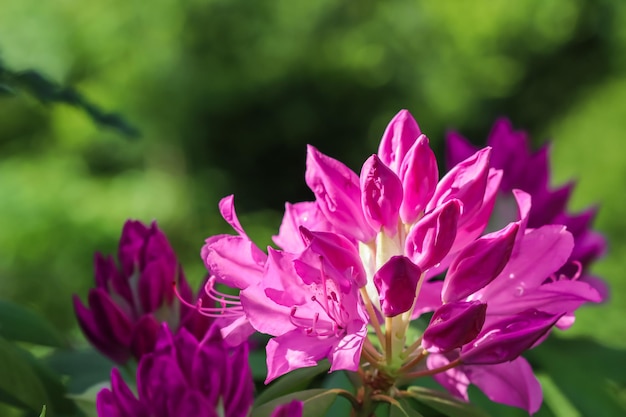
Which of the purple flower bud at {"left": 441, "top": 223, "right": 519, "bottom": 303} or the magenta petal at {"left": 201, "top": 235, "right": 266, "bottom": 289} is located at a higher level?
the magenta petal at {"left": 201, "top": 235, "right": 266, "bottom": 289}

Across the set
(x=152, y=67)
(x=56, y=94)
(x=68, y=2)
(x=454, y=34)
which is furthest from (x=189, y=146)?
(x=56, y=94)

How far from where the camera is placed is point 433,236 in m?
0.36

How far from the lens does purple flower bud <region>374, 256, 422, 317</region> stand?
0.35 m

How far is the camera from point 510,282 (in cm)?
39

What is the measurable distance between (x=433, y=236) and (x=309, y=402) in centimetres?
9

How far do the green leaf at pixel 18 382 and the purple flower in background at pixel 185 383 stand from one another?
0.30 ft

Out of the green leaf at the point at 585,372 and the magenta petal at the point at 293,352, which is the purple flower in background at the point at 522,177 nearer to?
the green leaf at the point at 585,372

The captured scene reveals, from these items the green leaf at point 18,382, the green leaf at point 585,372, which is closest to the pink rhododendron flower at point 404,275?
the green leaf at point 18,382

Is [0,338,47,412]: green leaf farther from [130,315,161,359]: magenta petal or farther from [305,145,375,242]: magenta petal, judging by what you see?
[305,145,375,242]: magenta petal

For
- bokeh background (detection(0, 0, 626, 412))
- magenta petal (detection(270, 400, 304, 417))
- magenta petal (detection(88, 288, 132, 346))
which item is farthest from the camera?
bokeh background (detection(0, 0, 626, 412))

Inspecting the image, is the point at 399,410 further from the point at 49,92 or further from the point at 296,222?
the point at 49,92

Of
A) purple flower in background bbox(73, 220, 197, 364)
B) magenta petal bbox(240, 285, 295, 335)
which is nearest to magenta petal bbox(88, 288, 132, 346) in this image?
purple flower in background bbox(73, 220, 197, 364)

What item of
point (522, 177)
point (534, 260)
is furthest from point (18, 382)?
point (522, 177)

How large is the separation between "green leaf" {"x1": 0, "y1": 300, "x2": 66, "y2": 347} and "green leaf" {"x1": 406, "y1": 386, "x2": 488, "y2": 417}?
272mm
